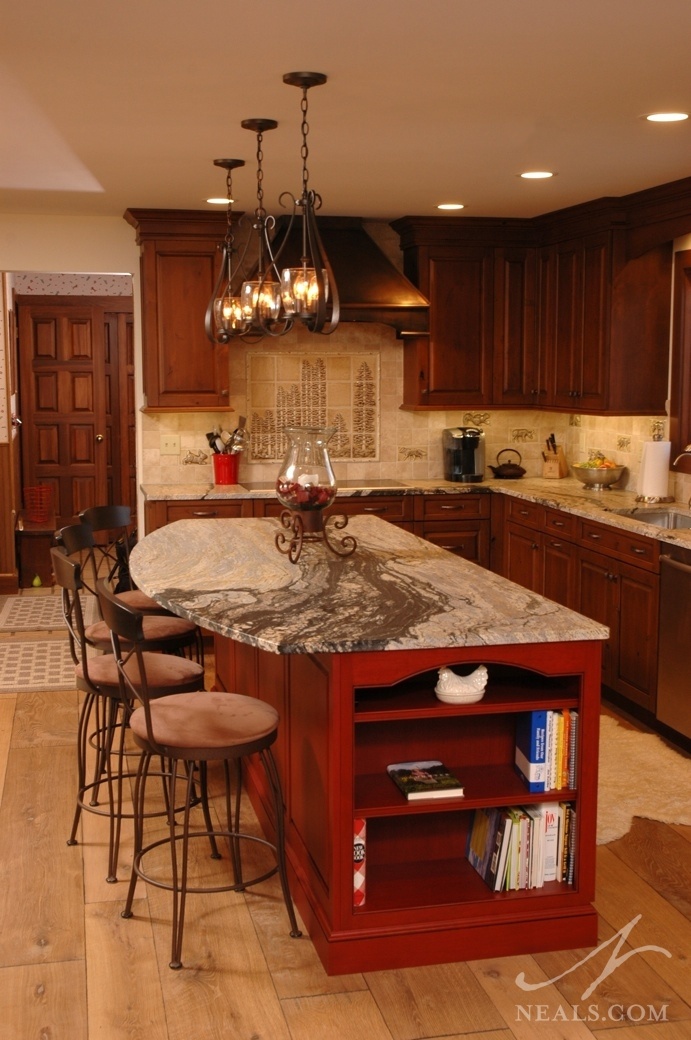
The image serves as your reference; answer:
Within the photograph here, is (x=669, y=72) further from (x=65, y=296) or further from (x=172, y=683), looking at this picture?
(x=65, y=296)

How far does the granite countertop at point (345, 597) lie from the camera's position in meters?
2.94

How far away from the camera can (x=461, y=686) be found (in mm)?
2969

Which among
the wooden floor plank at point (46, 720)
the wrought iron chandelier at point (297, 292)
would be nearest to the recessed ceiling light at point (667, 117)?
the wrought iron chandelier at point (297, 292)

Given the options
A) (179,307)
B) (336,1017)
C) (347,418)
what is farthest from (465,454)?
(336,1017)

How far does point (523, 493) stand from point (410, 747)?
11.2 ft

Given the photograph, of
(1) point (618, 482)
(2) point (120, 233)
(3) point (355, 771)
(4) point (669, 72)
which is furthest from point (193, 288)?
(3) point (355, 771)

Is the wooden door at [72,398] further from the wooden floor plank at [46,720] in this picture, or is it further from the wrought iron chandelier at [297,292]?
the wrought iron chandelier at [297,292]

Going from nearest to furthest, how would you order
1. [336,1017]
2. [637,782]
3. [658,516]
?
1. [336,1017]
2. [637,782]
3. [658,516]

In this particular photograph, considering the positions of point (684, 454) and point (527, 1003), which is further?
point (684, 454)

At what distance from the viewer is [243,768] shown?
4516mm

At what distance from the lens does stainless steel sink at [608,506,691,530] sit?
5701 millimetres

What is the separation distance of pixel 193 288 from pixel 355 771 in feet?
13.4

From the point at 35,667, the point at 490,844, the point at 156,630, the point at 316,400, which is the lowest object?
the point at 35,667

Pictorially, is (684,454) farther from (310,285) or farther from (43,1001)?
(43,1001)
